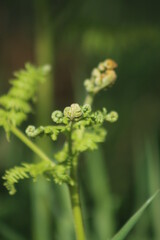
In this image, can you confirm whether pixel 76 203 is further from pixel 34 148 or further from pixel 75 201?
pixel 34 148

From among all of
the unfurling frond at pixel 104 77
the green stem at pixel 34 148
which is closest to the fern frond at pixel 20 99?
the green stem at pixel 34 148

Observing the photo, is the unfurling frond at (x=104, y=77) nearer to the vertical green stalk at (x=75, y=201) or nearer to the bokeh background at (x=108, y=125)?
the vertical green stalk at (x=75, y=201)

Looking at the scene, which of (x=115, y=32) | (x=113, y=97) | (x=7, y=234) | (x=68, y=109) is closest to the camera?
(x=68, y=109)

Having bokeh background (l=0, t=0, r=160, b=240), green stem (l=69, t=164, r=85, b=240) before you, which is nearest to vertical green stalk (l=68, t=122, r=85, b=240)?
green stem (l=69, t=164, r=85, b=240)

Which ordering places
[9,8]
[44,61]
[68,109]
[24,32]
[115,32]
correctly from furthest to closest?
[24,32]
[9,8]
[115,32]
[44,61]
[68,109]

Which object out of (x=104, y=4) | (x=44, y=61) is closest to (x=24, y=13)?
(x=104, y=4)

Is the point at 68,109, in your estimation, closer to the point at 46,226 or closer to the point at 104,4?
the point at 46,226

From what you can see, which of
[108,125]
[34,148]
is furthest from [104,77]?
[108,125]

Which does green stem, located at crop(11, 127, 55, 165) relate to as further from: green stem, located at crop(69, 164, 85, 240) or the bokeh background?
the bokeh background
